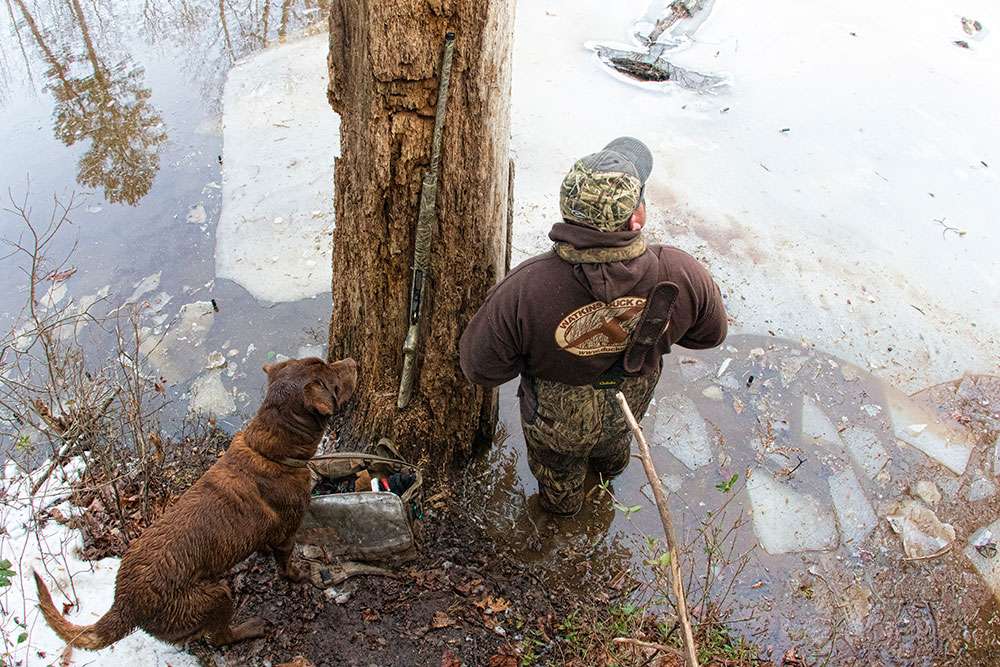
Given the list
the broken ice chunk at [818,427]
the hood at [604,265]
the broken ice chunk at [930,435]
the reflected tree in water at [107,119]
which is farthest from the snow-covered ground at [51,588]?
the broken ice chunk at [930,435]

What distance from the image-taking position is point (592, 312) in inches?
98.2

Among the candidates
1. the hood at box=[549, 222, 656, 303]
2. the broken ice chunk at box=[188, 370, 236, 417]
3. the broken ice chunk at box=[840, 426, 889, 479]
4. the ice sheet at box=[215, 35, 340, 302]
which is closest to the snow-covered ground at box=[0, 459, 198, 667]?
the broken ice chunk at box=[188, 370, 236, 417]

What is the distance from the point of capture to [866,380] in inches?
175

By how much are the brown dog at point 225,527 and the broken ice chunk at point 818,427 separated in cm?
301

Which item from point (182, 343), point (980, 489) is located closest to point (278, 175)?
point (182, 343)

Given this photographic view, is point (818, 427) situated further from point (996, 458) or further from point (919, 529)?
point (996, 458)

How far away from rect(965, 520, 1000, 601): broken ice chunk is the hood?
2853 millimetres

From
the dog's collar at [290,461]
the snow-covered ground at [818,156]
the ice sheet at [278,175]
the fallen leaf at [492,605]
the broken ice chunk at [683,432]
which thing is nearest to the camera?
the dog's collar at [290,461]

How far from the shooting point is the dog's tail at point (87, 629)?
7.98 ft

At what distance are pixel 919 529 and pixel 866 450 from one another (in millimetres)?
551

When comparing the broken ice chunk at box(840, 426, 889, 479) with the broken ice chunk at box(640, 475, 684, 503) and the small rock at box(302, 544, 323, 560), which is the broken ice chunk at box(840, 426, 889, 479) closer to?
the broken ice chunk at box(640, 475, 684, 503)

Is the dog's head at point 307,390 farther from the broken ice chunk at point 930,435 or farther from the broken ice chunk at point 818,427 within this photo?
the broken ice chunk at point 930,435

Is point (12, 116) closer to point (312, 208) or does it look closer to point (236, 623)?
point (312, 208)

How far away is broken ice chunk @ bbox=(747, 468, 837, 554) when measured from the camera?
365 centimetres
